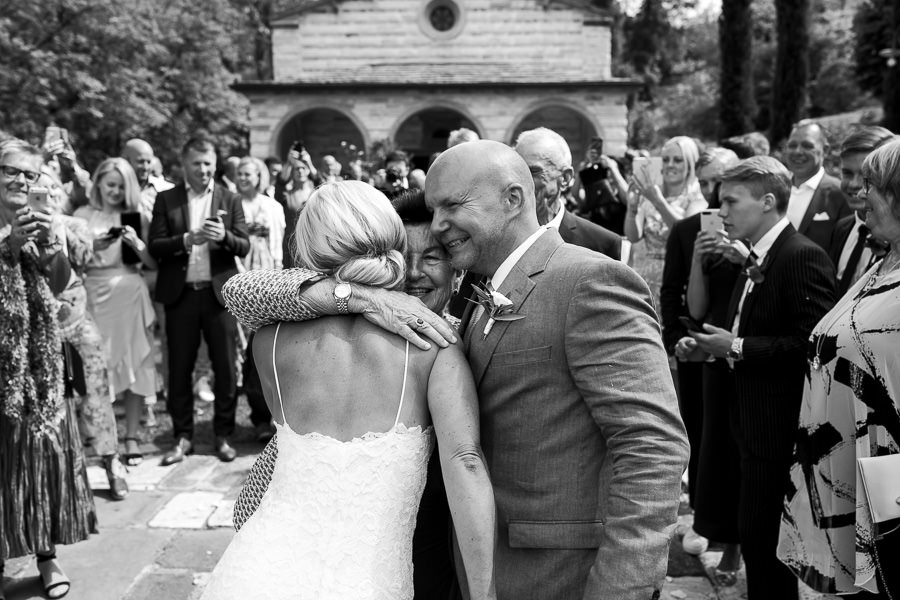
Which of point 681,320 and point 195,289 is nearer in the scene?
point 681,320

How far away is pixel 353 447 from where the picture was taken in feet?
6.73

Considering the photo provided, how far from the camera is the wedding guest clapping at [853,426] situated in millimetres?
2672

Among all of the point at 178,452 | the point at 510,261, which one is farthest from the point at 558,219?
the point at 178,452

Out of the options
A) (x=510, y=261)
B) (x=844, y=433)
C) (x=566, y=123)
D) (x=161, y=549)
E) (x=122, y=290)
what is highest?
(x=566, y=123)

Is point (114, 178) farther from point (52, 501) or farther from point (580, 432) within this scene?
point (580, 432)

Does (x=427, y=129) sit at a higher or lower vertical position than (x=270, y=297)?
higher

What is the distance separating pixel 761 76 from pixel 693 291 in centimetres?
3980

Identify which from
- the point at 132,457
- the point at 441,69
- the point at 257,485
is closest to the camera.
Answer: the point at 257,485

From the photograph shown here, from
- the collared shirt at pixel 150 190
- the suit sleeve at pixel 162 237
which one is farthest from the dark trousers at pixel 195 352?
the collared shirt at pixel 150 190

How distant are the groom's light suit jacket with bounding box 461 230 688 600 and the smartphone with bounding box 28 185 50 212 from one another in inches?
116

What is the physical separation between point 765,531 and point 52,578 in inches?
142

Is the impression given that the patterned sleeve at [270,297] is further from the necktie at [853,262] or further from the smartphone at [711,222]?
the necktie at [853,262]

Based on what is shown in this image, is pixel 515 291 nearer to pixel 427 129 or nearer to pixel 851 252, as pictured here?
pixel 851 252

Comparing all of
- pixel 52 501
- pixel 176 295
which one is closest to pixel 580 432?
pixel 52 501
